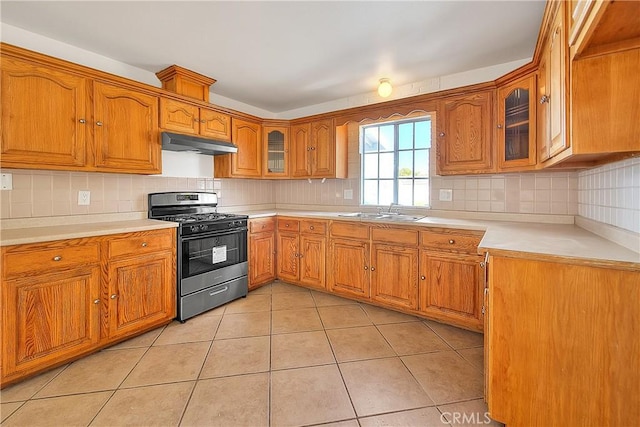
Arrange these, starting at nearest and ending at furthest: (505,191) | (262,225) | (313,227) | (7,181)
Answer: (7,181)
(505,191)
(313,227)
(262,225)

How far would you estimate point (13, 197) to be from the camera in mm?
2025

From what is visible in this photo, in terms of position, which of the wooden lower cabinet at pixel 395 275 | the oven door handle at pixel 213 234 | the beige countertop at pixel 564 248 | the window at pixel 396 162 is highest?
the window at pixel 396 162

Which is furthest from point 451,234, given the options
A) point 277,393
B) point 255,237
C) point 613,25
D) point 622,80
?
point 255,237

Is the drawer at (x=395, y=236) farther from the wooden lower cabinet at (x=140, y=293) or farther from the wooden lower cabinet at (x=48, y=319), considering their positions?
the wooden lower cabinet at (x=48, y=319)

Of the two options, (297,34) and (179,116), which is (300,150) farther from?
(297,34)

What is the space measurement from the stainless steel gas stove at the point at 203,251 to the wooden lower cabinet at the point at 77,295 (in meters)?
0.14

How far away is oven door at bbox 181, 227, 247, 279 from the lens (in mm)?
2553

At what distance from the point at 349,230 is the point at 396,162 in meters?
1.08

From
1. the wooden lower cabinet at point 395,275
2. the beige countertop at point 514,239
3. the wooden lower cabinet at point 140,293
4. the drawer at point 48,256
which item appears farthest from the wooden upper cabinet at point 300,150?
the drawer at point 48,256

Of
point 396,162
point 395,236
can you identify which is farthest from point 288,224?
point 396,162

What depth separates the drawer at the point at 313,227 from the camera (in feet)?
10.3

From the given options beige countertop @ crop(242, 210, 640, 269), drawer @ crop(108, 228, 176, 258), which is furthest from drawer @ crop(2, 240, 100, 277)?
beige countertop @ crop(242, 210, 640, 269)

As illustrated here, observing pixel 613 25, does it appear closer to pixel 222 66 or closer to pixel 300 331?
pixel 300 331

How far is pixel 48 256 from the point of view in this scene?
176 centimetres
